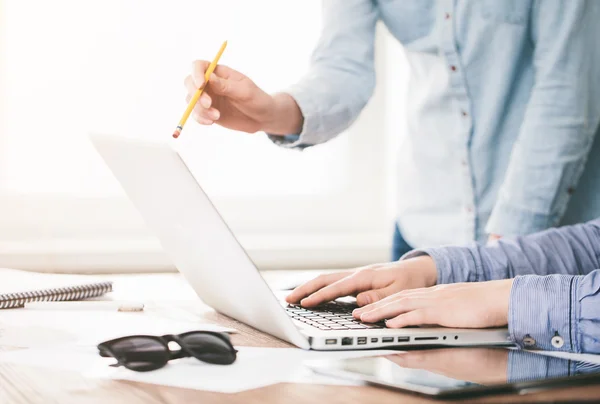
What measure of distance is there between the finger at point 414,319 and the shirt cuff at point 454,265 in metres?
0.28

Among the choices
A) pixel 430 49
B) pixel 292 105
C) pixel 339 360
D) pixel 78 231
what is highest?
pixel 430 49

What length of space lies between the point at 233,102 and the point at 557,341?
748 millimetres

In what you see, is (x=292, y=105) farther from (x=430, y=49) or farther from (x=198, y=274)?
(x=198, y=274)

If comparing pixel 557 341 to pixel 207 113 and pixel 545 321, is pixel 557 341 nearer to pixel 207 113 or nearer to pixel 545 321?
pixel 545 321

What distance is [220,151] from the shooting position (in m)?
2.35

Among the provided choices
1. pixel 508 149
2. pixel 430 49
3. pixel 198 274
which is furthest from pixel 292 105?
pixel 198 274

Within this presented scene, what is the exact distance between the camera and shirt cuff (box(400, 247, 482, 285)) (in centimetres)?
115

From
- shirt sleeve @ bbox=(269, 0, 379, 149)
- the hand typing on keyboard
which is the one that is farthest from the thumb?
shirt sleeve @ bbox=(269, 0, 379, 149)

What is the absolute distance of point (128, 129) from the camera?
7.45ft

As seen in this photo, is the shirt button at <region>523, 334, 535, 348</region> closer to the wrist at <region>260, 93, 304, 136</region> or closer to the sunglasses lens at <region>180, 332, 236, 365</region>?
the sunglasses lens at <region>180, 332, 236, 365</region>

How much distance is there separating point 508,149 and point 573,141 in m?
0.19

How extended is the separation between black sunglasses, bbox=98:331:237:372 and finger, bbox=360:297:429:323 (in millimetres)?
203

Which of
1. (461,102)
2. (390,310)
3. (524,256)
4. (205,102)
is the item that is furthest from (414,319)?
(461,102)

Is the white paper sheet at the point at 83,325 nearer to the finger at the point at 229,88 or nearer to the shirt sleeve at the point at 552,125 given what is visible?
the finger at the point at 229,88
